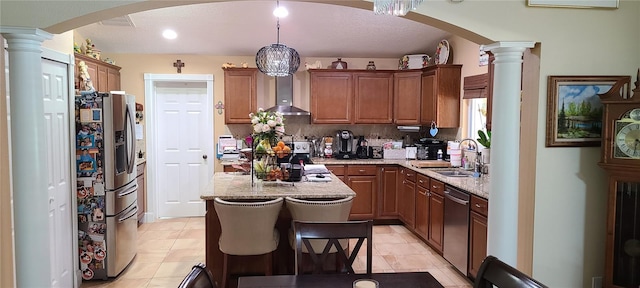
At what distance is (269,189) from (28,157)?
1.67 metres

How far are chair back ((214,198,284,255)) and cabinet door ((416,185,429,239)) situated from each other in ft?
7.63

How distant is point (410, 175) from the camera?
Result: 5523 millimetres

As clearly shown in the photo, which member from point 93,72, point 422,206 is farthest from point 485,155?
point 93,72

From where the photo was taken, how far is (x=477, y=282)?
188 centimetres

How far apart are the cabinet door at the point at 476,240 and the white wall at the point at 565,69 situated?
607 millimetres

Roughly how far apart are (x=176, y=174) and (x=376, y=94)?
3195 mm

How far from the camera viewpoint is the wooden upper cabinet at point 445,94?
556cm

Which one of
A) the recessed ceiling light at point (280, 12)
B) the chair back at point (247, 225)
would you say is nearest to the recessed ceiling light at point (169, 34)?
the recessed ceiling light at point (280, 12)

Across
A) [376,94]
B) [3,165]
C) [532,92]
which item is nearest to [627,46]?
[532,92]

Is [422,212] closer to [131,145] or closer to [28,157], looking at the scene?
[131,145]

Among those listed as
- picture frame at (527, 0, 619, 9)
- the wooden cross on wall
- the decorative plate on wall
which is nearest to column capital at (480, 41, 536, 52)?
picture frame at (527, 0, 619, 9)

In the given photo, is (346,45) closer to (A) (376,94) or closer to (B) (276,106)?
(A) (376,94)

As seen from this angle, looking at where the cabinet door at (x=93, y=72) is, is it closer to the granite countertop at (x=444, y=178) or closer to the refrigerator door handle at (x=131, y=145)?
the refrigerator door handle at (x=131, y=145)

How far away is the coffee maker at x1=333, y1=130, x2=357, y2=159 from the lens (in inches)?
249
